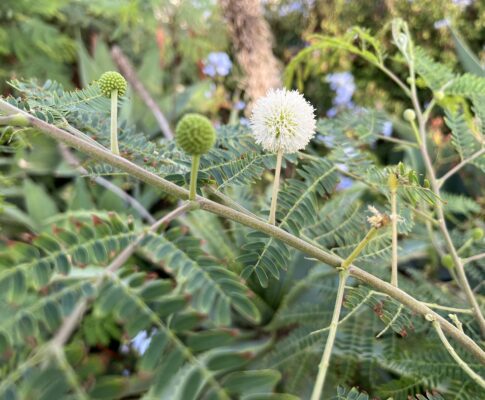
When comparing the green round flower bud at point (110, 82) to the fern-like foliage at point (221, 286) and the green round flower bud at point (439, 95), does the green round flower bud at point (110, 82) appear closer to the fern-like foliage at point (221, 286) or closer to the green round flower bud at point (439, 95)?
the fern-like foliage at point (221, 286)

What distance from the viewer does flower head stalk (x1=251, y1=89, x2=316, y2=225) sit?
44 cm

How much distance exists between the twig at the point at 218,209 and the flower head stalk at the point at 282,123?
8 centimetres

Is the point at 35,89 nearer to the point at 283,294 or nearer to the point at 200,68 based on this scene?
the point at 283,294

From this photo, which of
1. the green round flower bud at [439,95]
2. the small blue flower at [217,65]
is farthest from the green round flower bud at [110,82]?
the small blue flower at [217,65]

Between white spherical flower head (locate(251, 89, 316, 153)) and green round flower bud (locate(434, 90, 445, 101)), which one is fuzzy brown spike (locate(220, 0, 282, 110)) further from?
white spherical flower head (locate(251, 89, 316, 153))

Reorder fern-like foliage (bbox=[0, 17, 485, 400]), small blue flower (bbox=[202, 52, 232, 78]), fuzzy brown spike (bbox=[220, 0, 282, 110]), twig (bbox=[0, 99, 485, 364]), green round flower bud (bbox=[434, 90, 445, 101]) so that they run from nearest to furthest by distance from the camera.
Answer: fern-like foliage (bbox=[0, 17, 485, 400])
twig (bbox=[0, 99, 485, 364])
green round flower bud (bbox=[434, 90, 445, 101])
fuzzy brown spike (bbox=[220, 0, 282, 110])
small blue flower (bbox=[202, 52, 232, 78])

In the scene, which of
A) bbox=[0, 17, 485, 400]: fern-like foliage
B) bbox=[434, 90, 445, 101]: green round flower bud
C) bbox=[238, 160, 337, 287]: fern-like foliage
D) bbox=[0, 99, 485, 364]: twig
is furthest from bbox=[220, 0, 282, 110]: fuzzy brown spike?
bbox=[0, 99, 485, 364]: twig

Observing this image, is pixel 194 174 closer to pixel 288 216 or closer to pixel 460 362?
pixel 288 216

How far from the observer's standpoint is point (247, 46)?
135cm

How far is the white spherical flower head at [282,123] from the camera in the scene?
1.43 ft

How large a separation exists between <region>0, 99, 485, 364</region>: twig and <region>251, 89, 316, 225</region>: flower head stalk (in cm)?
8

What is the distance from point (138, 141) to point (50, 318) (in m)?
0.29

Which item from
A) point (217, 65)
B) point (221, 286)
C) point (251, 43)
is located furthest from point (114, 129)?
point (217, 65)

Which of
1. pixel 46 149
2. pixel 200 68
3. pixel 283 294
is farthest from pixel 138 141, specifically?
pixel 200 68
